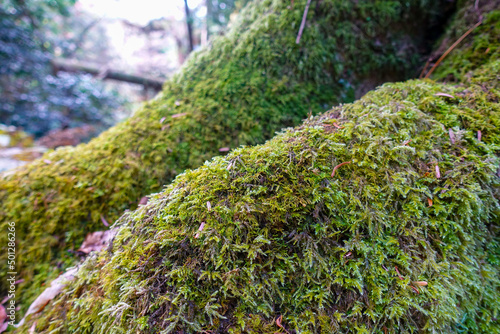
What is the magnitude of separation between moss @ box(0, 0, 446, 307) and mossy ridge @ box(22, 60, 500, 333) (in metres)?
0.71

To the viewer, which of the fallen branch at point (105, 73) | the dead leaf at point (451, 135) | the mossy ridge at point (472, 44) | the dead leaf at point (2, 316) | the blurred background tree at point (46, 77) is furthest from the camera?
the fallen branch at point (105, 73)

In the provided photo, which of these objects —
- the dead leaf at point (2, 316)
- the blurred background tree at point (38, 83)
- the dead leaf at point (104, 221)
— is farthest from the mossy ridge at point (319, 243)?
the blurred background tree at point (38, 83)

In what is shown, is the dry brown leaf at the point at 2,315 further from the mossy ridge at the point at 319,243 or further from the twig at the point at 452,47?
the twig at the point at 452,47

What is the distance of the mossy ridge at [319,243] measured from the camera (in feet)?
3.78

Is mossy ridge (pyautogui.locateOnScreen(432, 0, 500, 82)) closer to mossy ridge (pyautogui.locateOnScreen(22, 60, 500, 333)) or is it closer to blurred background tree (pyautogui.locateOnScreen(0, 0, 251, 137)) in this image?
mossy ridge (pyautogui.locateOnScreen(22, 60, 500, 333))

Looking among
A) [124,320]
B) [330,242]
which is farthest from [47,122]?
[330,242]

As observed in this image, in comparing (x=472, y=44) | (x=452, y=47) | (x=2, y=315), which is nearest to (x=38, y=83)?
(x=2, y=315)

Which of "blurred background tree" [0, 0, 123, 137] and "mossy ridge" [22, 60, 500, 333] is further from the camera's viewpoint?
"blurred background tree" [0, 0, 123, 137]

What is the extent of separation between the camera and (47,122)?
276 inches

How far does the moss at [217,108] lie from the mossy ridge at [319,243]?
712 millimetres

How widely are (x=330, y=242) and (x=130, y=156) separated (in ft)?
6.06

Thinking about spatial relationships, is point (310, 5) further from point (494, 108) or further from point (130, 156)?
point (130, 156)

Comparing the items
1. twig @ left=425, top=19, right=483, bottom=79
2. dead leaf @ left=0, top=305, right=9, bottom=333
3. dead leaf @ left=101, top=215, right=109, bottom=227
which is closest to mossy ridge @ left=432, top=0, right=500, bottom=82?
twig @ left=425, top=19, right=483, bottom=79

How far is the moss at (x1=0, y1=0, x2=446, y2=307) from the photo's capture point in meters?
2.03
